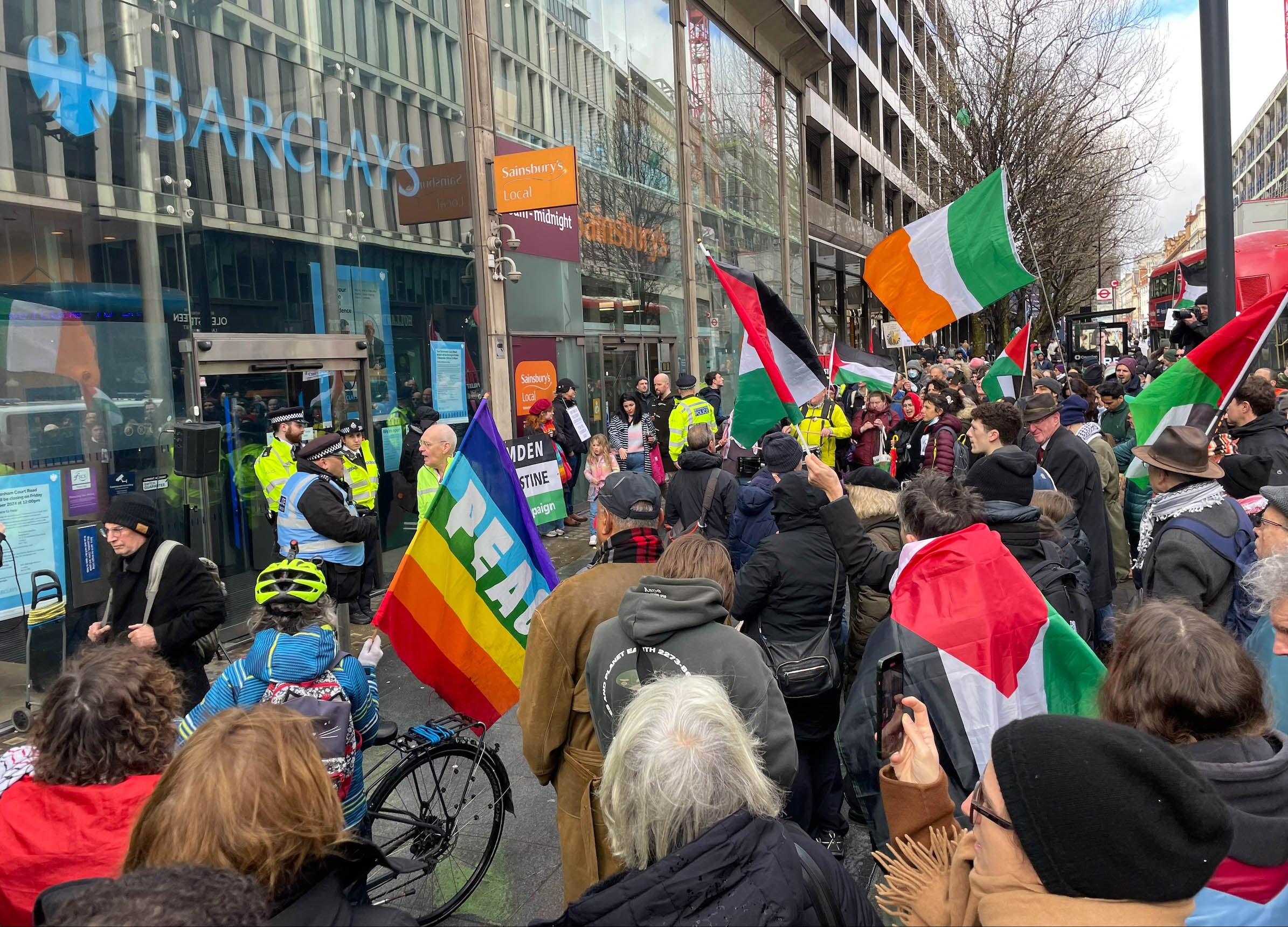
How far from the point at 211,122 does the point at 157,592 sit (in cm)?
557

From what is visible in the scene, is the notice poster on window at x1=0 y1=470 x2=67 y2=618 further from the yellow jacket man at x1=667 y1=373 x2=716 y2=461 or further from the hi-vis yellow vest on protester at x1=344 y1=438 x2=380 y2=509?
the yellow jacket man at x1=667 y1=373 x2=716 y2=461

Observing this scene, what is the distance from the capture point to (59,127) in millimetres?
7164

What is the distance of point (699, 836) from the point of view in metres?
1.94

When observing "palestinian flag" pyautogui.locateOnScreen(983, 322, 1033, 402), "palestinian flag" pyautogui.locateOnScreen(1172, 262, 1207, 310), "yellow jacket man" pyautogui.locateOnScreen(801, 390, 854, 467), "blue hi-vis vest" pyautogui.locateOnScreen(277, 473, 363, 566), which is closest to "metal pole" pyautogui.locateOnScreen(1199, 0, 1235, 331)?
"palestinian flag" pyautogui.locateOnScreen(983, 322, 1033, 402)

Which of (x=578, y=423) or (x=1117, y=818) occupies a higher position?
(x=578, y=423)

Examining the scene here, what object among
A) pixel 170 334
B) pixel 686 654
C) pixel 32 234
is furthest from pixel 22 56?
pixel 686 654

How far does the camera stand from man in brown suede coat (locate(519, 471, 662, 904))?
3225 mm

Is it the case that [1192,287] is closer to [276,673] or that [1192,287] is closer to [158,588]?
[158,588]

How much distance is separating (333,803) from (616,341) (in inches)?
590

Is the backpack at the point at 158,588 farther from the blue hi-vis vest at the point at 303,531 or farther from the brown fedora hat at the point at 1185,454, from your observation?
the brown fedora hat at the point at 1185,454

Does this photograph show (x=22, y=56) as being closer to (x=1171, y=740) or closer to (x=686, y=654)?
(x=686, y=654)

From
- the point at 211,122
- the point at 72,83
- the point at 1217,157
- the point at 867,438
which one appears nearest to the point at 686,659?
the point at 1217,157

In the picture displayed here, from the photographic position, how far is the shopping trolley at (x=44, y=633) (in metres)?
6.34

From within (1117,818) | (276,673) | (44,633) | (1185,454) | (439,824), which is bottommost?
(439,824)
